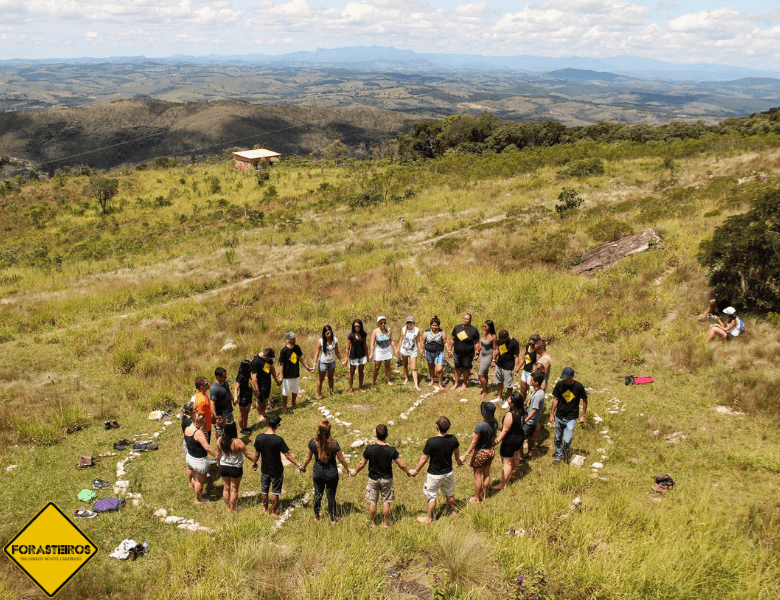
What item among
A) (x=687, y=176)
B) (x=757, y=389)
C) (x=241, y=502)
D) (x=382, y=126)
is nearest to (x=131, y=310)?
(x=241, y=502)

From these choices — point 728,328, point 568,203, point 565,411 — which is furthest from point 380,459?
point 568,203

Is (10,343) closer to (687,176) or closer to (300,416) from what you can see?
(300,416)

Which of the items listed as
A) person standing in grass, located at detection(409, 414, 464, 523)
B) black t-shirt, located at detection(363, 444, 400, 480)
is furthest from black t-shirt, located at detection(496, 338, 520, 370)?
black t-shirt, located at detection(363, 444, 400, 480)

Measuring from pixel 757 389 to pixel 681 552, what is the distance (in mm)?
5396

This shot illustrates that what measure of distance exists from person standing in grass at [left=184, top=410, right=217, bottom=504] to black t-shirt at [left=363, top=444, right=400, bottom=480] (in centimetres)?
247

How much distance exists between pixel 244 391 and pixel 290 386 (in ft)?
3.49

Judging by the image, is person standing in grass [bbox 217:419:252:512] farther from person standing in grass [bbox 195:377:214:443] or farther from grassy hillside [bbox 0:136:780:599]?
person standing in grass [bbox 195:377:214:443]

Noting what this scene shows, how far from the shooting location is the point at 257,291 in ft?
61.7

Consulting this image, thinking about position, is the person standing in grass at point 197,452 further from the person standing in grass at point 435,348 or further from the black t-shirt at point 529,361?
the black t-shirt at point 529,361

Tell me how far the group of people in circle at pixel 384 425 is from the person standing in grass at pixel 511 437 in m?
0.02

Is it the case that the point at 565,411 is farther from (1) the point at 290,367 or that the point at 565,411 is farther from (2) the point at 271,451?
(1) the point at 290,367

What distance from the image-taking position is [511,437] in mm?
7223

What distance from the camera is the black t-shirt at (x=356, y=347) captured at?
10.8 meters

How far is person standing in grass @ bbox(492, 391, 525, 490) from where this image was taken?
23.4ft
